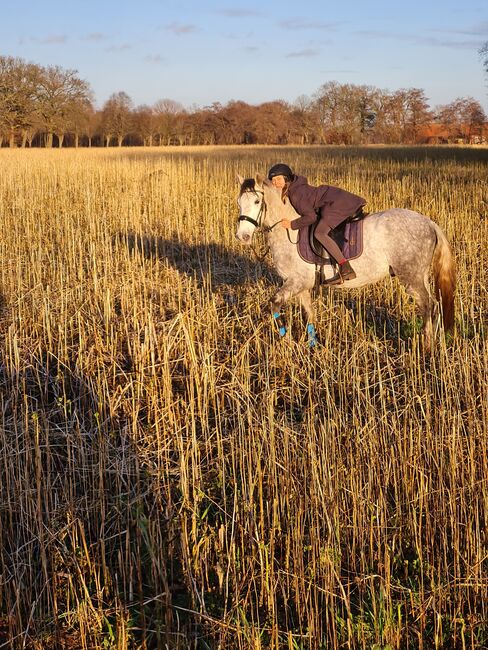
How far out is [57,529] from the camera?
3.72 metres

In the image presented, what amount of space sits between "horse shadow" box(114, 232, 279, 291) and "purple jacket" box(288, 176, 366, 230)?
91.7 inches

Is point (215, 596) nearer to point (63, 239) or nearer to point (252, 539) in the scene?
point (252, 539)

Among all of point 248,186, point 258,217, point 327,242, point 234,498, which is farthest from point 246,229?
point 234,498

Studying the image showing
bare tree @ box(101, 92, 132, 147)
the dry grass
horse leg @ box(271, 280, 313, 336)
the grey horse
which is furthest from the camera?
bare tree @ box(101, 92, 132, 147)

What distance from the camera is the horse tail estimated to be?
6596 millimetres

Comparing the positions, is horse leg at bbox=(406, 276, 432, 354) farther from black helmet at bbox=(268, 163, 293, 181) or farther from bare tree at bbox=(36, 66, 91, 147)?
bare tree at bbox=(36, 66, 91, 147)

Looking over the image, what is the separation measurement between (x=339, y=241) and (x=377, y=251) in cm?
36

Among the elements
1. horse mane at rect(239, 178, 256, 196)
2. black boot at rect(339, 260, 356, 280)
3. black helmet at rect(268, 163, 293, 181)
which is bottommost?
black boot at rect(339, 260, 356, 280)

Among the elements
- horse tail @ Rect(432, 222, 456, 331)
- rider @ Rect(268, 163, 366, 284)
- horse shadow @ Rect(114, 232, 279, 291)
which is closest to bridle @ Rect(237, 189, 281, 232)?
rider @ Rect(268, 163, 366, 284)

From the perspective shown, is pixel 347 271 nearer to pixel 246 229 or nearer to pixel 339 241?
pixel 339 241

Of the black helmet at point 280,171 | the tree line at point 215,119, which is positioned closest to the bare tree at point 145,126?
the tree line at point 215,119

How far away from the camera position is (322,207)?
6406 mm

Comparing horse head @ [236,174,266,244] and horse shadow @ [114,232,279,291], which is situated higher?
horse head @ [236,174,266,244]

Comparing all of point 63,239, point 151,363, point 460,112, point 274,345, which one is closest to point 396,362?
point 274,345
